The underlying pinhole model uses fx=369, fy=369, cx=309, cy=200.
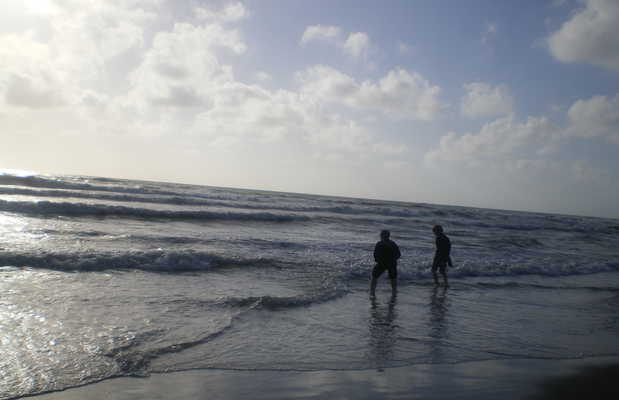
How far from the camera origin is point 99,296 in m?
6.69

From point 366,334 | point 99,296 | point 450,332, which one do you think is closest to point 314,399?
point 366,334

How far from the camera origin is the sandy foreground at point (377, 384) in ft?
12.1

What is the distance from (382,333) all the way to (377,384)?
5.70 feet

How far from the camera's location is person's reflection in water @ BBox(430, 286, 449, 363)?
16.8 feet

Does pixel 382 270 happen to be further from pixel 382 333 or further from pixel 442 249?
pixel 382 333

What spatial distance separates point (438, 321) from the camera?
6.56m

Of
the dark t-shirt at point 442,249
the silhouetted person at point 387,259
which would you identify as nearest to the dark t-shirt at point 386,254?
the silhouetted person at point 387,259

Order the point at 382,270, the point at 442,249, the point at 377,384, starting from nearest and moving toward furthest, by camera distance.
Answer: the point at 377,384, the point at 382,270, the point at 442,249

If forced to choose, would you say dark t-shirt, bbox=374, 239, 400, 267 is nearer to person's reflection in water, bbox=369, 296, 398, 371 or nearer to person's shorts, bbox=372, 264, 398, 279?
person's shorts, bbox=372, 264, 398, 279

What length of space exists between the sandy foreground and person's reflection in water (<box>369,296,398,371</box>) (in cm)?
31

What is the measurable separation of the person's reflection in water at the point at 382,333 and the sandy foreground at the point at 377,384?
0.31 meters

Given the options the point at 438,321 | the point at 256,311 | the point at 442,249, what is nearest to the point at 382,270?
the point at 438,321

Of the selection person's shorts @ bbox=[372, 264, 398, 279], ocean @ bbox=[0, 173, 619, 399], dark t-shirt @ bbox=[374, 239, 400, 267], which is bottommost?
ocean @ bbox=[0, 173, 619, 399]

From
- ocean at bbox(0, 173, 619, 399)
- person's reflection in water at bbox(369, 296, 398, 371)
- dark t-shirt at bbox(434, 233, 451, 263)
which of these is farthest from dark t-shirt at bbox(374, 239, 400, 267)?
dark t-shirt at bbox(434, 233, 451, 263)
